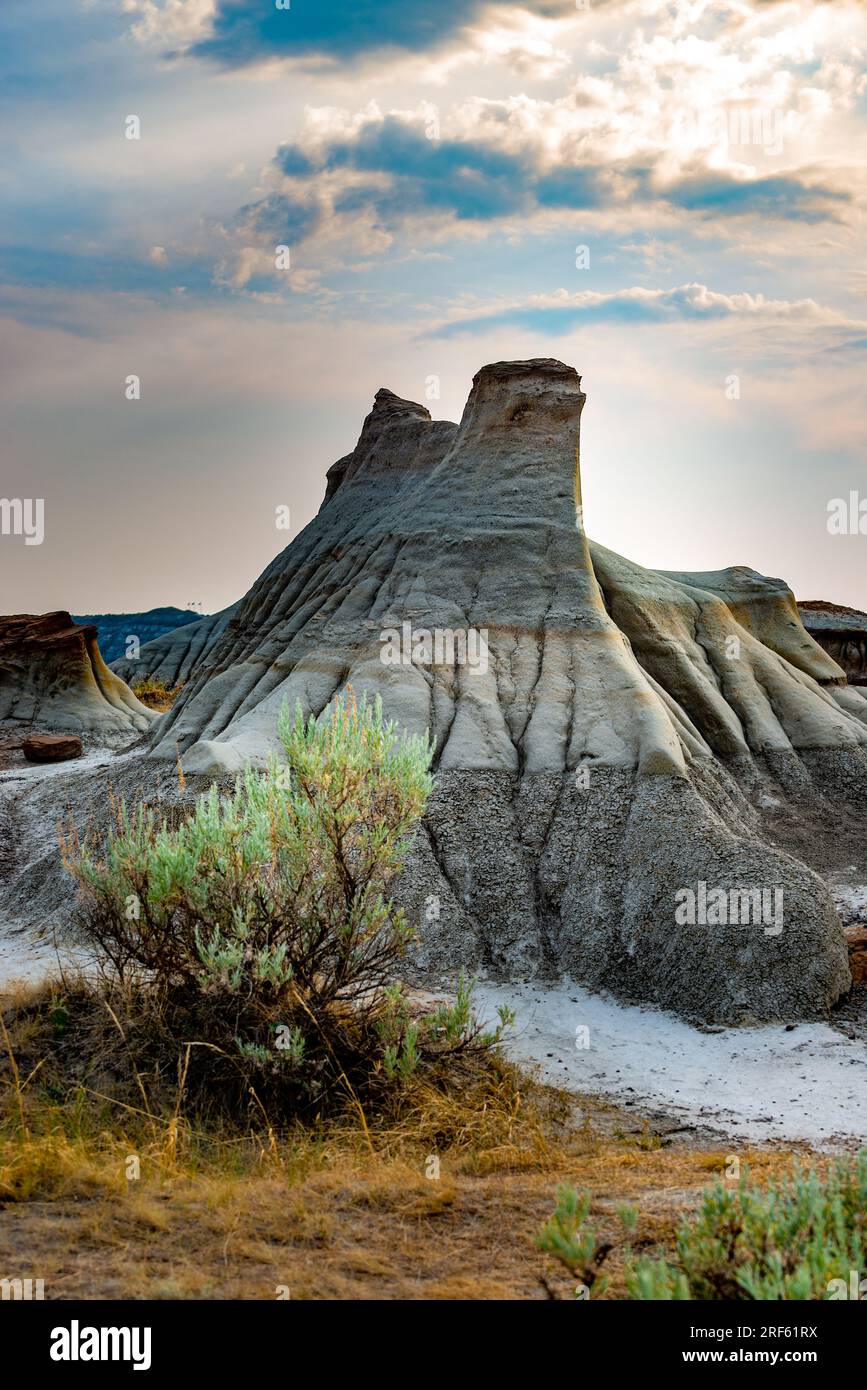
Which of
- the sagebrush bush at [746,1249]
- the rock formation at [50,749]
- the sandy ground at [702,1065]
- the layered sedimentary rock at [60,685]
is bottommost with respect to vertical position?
the sandy ground at [702,1065]

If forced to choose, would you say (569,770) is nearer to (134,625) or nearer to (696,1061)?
(696,1061)

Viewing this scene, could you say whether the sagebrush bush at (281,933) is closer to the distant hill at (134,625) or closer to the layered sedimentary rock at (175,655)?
the layered sedimentary rock at (175,655)

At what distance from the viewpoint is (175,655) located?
7406 cm

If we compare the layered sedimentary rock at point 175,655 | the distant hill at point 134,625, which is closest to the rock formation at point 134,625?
the distant hill at point 134,625

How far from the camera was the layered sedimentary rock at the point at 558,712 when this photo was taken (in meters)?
16.1

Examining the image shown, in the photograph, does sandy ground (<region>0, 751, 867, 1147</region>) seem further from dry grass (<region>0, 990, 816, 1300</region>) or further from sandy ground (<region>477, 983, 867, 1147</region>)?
dry grass (<region>0, 990, 816, 1300</region>)

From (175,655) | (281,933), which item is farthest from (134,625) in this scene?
(281,933)

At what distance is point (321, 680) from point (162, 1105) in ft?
45.5

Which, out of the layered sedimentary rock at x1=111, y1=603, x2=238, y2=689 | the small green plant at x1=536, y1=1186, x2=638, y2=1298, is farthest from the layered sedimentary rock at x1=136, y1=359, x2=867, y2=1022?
the layered sedimentary rock at x1=111, y1=603, x2=238, y2=689

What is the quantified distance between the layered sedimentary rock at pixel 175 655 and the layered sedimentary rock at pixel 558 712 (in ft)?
130

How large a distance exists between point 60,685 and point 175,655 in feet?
113

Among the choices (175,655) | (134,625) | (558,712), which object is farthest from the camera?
(134,625)

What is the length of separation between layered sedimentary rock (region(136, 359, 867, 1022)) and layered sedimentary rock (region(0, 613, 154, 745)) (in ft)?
28.2
